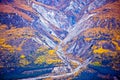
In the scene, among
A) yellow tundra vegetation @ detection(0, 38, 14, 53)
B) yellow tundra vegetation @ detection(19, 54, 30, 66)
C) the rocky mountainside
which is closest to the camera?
the rocky mountainside

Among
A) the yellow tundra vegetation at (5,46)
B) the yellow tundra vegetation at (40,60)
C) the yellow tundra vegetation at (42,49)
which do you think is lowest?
the yellow tundra vegetation at (40,60)

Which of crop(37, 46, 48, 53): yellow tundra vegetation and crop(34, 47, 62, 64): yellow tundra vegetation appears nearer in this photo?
crop(34, 47, 62, 64): yellow tundra vegetation

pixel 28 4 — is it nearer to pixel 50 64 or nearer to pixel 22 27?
pixel 22 27

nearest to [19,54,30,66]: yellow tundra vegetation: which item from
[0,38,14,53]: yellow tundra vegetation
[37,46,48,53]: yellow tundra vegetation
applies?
[0,38,14,53]: yellow tundra vegetation

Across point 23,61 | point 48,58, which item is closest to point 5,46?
point 23,61

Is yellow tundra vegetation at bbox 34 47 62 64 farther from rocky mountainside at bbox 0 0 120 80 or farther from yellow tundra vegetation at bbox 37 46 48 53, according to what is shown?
yellow tundra vegetation at bbox 37 46 48 53

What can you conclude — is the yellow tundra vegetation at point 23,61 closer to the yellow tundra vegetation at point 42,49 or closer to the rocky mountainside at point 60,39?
the rocky mountainside at point 60,39

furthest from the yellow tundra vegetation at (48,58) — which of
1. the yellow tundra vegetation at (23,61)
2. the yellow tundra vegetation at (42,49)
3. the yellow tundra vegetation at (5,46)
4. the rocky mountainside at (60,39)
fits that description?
the yellow tundra vegetation at (5,46)

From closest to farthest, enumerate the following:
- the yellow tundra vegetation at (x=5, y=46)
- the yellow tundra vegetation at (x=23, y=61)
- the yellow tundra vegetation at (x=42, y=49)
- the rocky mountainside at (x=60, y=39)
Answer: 1. the rocky mountainside at (x=60, y=39)
2. the yellow tundra vegetation at (x=23, y=61)
3. the yellow tundra vegetation at (x=5, y=46)
4. the yellow tundra vegetation at (x=42, y=49)

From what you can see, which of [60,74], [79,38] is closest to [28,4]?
[79,38]

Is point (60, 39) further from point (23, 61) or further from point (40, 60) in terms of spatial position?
point (23, 61)
